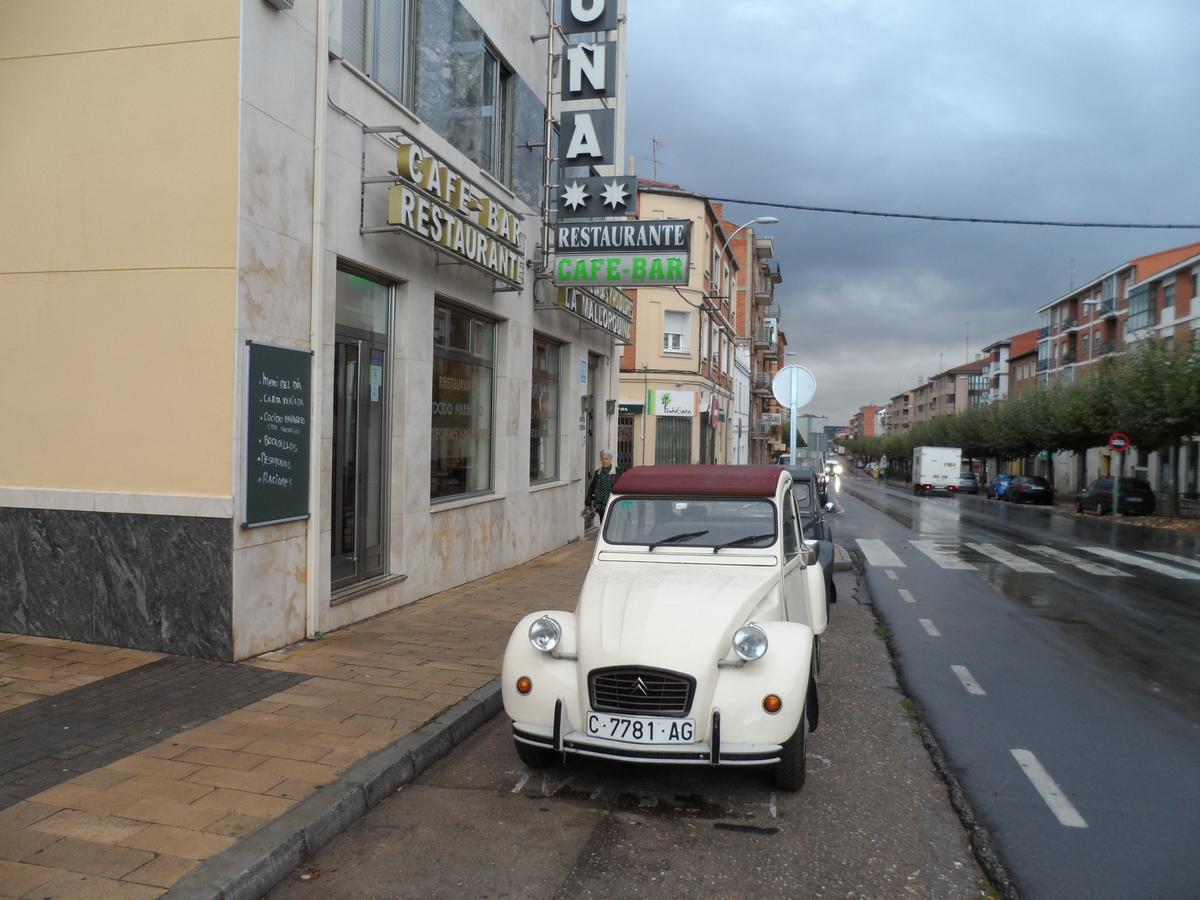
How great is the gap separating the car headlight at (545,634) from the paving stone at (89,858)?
191 cm

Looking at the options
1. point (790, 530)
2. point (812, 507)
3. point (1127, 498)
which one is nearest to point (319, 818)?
point (790, 530)

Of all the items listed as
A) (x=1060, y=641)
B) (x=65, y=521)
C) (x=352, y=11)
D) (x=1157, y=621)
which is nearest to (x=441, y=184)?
(x=352, y=11)

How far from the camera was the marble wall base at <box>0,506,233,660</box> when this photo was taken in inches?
253

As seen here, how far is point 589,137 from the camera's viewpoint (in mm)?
12852

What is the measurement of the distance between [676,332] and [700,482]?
28326 mm

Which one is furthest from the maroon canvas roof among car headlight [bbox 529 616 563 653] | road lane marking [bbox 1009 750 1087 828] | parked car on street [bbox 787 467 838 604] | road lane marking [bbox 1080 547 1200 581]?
road lane marking [bbox 1080 547 1200 581]

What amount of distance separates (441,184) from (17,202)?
3.58m

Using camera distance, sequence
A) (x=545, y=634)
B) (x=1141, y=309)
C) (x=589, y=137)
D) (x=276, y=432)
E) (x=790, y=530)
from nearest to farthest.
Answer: (x=545, y=634), (x=790, y=530), (x=276, y=432), (x=589, y=137), (x=1141, y=309)

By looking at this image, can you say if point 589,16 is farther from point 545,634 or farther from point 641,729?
point 641,729

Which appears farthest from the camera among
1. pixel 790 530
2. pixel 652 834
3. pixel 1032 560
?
pixel 1032 560

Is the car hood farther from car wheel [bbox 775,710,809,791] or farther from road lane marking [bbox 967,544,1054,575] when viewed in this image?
road lane marking [bbox 967,544,1054,575]

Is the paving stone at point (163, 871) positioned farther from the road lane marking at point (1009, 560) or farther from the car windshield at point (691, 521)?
the road lane marking at point (1009, 560)

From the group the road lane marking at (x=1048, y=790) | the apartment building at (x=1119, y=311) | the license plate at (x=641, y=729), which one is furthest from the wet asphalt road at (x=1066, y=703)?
the apartment building at (x=1119, y=311)

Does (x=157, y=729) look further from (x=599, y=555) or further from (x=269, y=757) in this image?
(x=599, y=555)
